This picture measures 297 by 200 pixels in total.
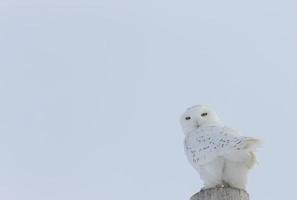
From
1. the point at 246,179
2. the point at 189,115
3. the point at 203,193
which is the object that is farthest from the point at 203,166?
the point at 203,193

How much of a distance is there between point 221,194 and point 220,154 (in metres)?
1.34

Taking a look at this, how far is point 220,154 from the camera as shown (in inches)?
191

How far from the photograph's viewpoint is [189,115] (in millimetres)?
5766

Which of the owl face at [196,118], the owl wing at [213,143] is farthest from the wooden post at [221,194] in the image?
the owl face at [196,118]

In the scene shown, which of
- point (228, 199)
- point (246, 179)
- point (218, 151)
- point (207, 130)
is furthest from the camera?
point (207, 130)

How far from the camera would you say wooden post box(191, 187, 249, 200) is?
350 cm

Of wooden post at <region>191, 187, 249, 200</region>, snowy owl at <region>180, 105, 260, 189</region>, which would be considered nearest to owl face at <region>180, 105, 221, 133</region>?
snowy owl at <region>180, 105, 260, 189</region>

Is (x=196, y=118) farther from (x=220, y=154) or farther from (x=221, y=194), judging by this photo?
(x=221, y=194)

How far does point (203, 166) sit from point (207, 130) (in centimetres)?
61

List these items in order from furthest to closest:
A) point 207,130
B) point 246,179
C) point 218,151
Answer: point 207,130
point 218,151
point 246,179

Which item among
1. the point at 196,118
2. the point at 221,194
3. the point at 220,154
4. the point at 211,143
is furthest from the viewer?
the point at 196,118

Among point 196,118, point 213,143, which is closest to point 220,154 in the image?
point 213,143

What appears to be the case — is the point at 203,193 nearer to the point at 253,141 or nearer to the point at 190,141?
the point at 253,141

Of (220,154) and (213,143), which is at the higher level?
(213,143)
